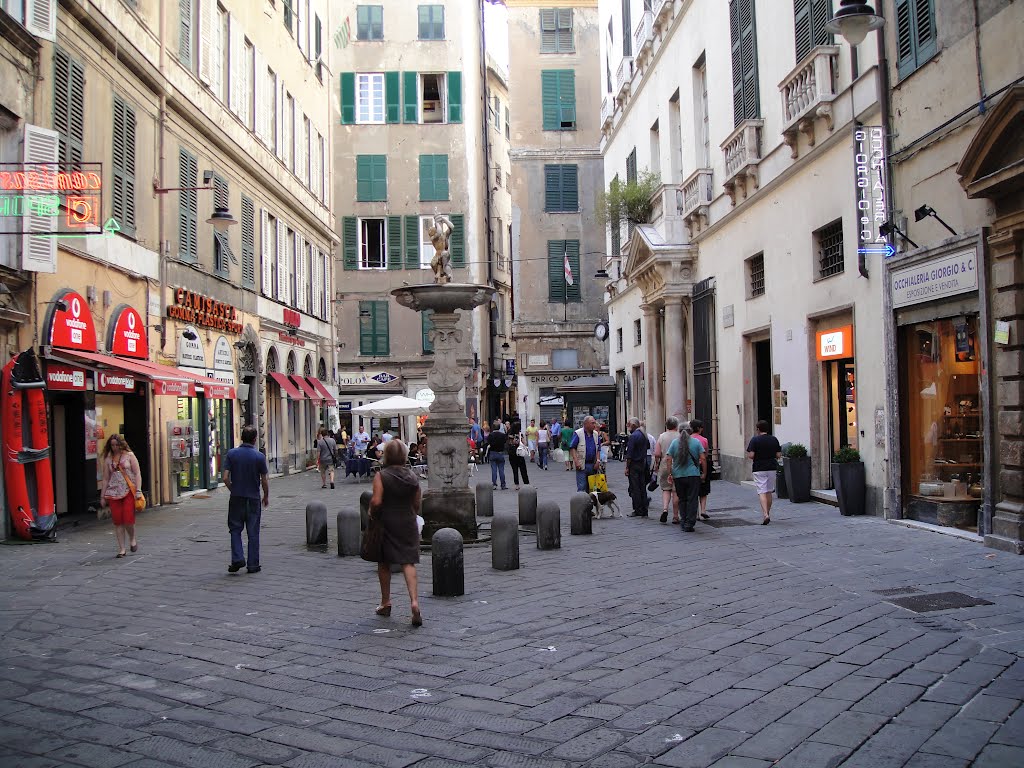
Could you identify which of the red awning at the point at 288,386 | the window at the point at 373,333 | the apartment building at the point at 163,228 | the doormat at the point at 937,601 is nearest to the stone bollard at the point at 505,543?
the doormat at the point at 937,601

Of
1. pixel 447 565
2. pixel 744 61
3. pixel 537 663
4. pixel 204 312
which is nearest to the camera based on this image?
pixel 537 663

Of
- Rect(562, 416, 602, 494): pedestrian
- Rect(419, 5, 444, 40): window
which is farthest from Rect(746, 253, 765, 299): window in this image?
Rect(419, 5, 444, 40): window

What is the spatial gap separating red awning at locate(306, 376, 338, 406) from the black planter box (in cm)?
2154

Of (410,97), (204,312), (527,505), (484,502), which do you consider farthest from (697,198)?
(410,97)

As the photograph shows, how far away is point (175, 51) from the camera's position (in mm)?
20469

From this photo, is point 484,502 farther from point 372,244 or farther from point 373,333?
point 372,244

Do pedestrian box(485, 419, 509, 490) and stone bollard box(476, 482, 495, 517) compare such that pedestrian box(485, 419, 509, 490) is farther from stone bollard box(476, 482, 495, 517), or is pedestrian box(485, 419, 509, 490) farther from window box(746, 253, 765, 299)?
window box(746, 253, 765, 299)

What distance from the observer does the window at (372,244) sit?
142ft

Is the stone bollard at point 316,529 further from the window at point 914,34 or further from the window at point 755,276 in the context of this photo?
the window at point 755,276

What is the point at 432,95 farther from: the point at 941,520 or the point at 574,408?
the point at 941,520

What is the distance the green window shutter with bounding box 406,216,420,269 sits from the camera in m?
43.0

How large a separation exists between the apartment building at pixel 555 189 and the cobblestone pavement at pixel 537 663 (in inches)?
1297

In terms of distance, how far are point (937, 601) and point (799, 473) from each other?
26.0 feet

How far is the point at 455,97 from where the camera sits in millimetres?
43938
